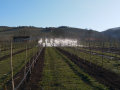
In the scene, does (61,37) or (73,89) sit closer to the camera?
(73,89)

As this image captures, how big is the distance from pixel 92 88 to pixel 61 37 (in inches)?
3814

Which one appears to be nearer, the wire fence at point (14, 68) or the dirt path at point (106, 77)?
the wire fence at point (14, 68)

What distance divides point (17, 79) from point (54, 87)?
11.7ft

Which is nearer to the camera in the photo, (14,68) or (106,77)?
(106,77)

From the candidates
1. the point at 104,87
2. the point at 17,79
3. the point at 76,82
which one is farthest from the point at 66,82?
the point at 17,79

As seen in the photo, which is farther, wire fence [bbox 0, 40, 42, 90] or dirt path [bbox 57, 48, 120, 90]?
dirt path [bbox 57, 48, 120, 90]

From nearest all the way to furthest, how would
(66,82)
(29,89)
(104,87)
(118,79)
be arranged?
(29,89)
(104,87)
(66,82)
(118,79)

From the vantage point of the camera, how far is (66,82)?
1312 cm

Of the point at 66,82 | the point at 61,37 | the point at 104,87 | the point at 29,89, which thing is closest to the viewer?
the point at 29,89

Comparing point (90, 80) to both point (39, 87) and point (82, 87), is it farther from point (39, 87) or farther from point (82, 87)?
point (39, 87)

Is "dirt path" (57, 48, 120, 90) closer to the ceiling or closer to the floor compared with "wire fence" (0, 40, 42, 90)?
closer to the floor

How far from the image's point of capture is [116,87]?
11.9m

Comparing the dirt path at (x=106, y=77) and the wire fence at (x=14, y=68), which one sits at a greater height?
the wire fence at (x=14, y=68)

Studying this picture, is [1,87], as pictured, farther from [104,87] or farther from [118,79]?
[118,79]
